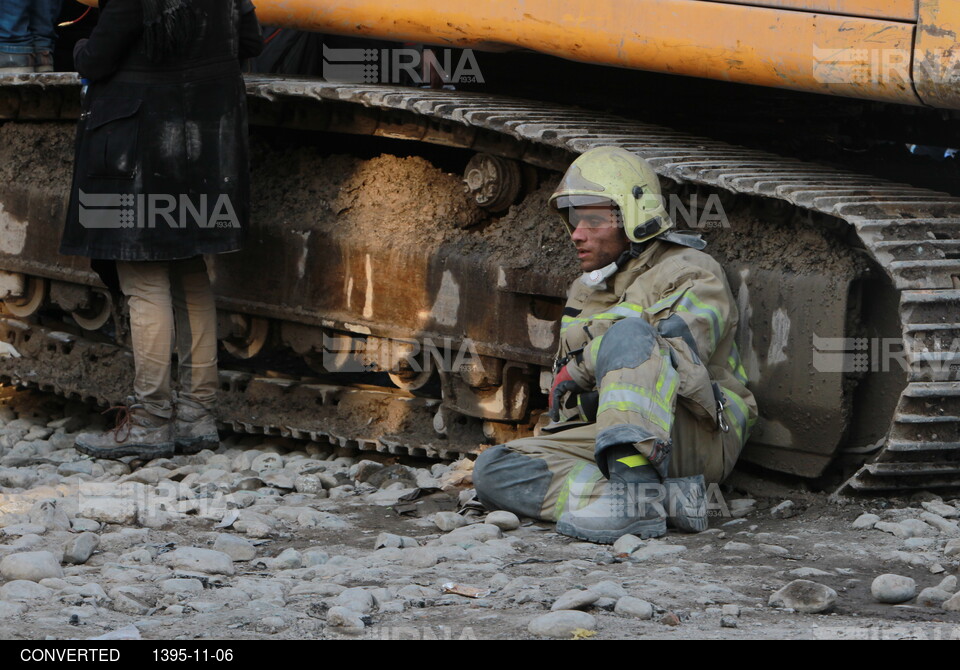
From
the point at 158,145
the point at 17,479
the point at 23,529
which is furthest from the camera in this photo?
the point at 158,145

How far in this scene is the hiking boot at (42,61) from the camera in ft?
24.9

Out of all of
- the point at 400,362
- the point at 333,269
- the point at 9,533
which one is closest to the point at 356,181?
the point at 333,269

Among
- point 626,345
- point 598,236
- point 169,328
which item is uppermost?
point 598,236

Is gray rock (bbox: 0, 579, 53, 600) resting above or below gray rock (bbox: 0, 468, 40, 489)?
above

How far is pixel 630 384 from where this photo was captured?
469 centimetres

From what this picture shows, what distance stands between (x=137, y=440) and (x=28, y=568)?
7.80 feet

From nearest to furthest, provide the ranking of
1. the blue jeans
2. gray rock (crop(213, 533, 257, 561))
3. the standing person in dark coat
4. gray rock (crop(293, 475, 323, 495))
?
gray rock (crop(213, 533, 257, 561)) → gray rock (crop(293, 475, 323, 495)) → the standing person in dark coat → the blue jeans

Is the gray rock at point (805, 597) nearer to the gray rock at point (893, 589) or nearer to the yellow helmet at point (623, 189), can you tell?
the gray rock at point (893, 589)

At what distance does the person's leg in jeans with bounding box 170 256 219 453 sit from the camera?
6531 millimetres

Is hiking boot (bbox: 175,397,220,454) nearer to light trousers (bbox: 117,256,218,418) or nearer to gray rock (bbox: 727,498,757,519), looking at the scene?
light trousers (bbox: 117,256,218,418)

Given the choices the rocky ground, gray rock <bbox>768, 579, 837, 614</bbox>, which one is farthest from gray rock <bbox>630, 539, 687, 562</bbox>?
gray rock <bbox>768, 579, 837, 614</bbox>

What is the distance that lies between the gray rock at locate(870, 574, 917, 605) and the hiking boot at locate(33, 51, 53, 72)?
526 cm

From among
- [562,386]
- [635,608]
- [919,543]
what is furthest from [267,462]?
[635,608]

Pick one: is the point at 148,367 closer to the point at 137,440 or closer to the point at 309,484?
the point at 137,440
